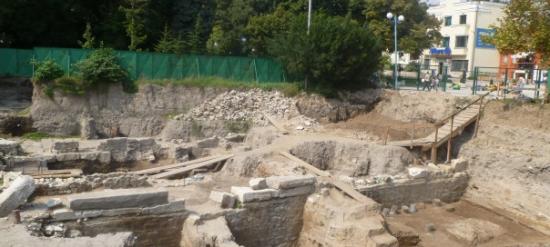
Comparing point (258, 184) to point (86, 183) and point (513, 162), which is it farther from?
point (513, 162)

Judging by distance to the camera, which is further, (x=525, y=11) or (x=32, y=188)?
(x=525, y=11)

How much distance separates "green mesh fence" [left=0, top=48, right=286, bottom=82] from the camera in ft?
72.3

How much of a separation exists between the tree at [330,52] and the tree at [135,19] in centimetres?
836

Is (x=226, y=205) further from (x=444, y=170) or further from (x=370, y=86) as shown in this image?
(x=370, y=86)

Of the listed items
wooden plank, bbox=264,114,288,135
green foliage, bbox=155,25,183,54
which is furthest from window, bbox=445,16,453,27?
wooden plank, bbox=264,114,288,135

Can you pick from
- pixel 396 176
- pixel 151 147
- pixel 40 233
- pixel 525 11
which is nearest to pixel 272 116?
pixel 151 147

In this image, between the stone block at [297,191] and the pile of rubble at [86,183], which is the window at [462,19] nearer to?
the stone block at [297,191]

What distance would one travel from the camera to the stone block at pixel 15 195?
872 centimetres

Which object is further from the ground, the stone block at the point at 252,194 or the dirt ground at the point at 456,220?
the stone block at the point at 252,194

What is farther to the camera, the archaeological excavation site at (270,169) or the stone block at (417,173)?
the stone block at (417,173)

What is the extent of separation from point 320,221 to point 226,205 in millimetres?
2477

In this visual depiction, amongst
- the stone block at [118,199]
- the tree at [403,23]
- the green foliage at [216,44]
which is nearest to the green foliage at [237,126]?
the green foliage at [216,44]

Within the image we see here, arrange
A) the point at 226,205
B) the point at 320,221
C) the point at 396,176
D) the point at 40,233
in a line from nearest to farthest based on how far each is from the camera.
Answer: the point at 40,233, the point at 226,205, the point at 320,221, the point at 396,176

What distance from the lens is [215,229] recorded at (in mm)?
10070
